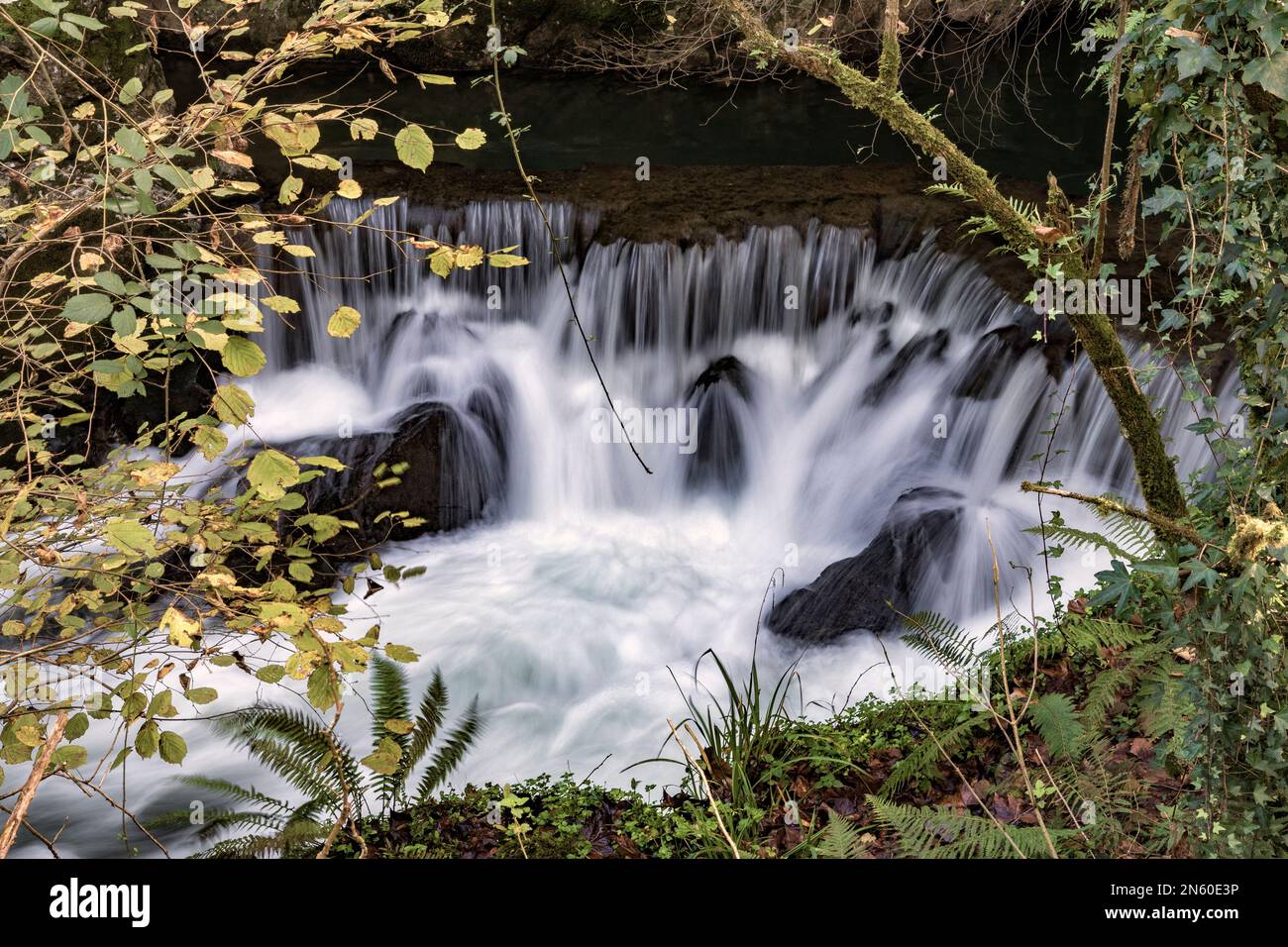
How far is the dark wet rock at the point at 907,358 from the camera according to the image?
25.1ft

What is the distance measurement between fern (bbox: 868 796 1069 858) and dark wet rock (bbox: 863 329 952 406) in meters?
4.41

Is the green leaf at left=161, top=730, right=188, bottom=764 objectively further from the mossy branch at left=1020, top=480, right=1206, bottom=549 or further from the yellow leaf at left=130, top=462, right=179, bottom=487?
the mossy branch at left=1020, top=480, right=1206, bottom=549

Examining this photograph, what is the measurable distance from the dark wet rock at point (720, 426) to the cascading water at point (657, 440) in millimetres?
25

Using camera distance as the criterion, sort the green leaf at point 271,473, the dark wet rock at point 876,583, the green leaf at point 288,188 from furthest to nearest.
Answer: the dark wet rock at point 876,583 → the green leaf at point 288,188 → the green leaf at point 271,473

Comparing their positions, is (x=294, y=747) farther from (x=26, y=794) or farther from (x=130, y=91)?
(x=130, y=91)

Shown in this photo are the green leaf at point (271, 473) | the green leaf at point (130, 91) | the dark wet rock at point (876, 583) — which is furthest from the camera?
the dark wet rock at point (876, 583)

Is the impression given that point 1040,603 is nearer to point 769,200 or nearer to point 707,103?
point 769,200

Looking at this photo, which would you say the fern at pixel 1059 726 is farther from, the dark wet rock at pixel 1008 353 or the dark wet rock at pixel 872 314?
the dark wet rock at pixel 872 314

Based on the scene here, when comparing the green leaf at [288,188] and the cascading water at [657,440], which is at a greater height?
the green leaf at [288,188]

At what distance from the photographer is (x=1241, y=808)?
8.30 feet

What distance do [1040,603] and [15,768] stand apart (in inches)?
247

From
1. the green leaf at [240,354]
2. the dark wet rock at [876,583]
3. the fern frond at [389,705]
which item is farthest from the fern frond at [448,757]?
the green leaf at [240,354]
